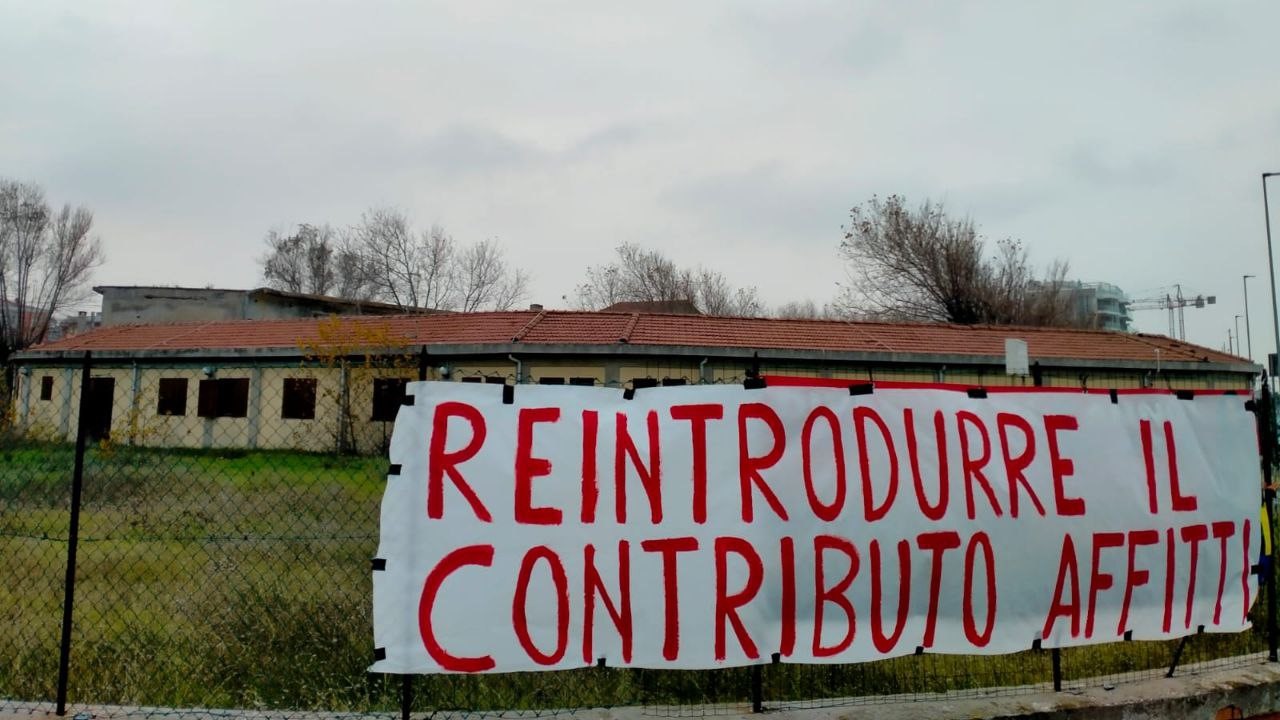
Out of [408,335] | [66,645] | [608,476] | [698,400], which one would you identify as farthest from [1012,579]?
[408,335]

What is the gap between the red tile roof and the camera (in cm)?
2362

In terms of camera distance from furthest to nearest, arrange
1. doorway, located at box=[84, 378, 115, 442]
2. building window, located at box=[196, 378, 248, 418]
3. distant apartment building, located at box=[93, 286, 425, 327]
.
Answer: distant apartment building, located at box=[93, 286, 425, 327] < building window, located at box=[196, 378, 248, 418] < doorway, located at box=[84, 378, 115, 442]

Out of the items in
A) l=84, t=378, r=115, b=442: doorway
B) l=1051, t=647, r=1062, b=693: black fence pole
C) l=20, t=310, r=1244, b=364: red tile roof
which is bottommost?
l=1051, t=647, r=1062, b=693: black fence pole

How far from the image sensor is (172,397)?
2700cm

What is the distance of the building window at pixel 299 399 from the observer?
987 inches

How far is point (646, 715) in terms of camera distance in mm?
3592

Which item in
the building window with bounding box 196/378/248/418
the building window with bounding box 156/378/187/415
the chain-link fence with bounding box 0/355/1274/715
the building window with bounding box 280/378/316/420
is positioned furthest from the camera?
the building window with bounding box 156/378/187/415

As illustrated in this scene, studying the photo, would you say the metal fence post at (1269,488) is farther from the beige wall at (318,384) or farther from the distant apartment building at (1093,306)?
the distant apartment building at (1093,306)

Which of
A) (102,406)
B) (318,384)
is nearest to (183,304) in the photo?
(102,406)

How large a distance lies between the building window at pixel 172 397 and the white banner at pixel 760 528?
2739 cm

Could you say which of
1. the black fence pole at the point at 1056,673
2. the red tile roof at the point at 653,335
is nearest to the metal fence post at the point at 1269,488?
the black fence pole at the point at 1056,673

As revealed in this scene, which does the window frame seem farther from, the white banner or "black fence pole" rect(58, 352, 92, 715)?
the white banner

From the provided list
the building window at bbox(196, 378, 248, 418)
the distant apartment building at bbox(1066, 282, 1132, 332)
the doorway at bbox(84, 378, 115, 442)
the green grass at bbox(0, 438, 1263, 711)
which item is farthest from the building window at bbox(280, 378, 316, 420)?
the distant apartment building at bbox(1066, 282, 1132, 332)

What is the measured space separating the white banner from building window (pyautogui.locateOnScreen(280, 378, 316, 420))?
23362 mm
